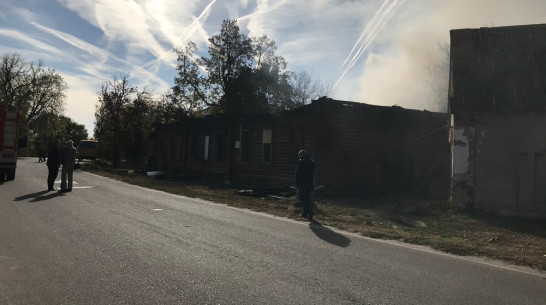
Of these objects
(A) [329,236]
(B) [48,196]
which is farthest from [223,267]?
(B) [48,196]

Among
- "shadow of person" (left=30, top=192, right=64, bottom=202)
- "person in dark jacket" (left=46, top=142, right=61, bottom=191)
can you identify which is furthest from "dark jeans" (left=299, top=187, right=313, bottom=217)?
"person in dark jacket" (left=46, top=142, right=61, bottom=191)

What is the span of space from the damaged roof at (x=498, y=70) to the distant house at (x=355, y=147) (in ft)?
9.05

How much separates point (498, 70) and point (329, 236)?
9.93 meters

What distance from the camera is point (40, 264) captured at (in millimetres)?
5449

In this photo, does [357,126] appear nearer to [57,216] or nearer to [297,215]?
[297,215]

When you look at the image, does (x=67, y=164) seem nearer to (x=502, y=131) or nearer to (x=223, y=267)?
(x=223, y=267)

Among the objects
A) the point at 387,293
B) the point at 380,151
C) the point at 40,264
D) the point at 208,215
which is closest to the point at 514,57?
the point at 380,151

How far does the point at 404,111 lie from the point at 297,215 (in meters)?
11.3

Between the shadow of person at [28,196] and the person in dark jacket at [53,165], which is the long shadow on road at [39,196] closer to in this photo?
the shadow of person at [28,196]

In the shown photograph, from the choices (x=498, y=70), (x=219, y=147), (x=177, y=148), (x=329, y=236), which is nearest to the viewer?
(x=329, y=236)

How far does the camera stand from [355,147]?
19516 millimetres

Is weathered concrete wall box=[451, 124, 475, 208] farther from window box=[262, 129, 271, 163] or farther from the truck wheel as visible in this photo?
the truck wheel

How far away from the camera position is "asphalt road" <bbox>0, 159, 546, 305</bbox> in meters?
4.48

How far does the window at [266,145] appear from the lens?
23.1 metres
